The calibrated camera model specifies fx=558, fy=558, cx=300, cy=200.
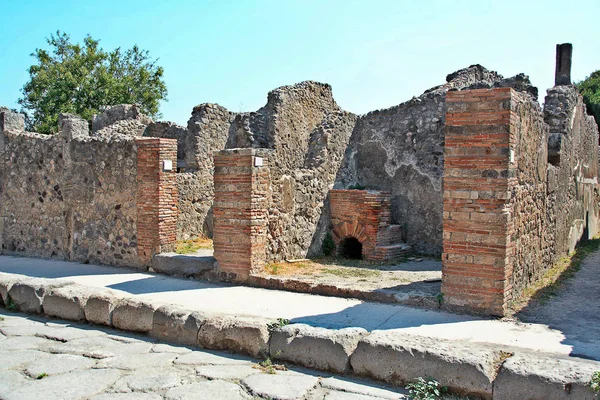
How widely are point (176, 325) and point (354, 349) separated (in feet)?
6.11

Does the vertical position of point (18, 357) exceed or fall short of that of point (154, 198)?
it falls short

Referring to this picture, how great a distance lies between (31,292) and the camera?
654 cm

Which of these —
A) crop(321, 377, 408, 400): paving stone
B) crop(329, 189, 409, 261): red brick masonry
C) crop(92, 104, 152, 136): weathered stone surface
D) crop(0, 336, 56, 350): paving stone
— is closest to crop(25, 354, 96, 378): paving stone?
crop(0, 336, 56, 350): paving stone

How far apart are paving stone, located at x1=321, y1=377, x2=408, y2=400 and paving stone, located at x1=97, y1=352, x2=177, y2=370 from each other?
1.42m

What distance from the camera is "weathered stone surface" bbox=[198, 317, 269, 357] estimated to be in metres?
4.88

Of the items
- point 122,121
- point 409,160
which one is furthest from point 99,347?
point 122,121

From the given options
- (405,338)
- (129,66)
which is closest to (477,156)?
(405,338)

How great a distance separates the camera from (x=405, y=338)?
437 cm

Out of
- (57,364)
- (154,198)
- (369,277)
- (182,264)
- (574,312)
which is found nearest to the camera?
(57,364)

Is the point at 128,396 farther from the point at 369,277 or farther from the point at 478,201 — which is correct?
the point at 369,277

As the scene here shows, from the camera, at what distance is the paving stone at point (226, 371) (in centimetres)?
441

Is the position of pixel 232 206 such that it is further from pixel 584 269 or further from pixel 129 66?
pixel 129 66

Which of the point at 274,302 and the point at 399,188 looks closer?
the point at 274,302

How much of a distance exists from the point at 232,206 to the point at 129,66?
Answer: 20332mm
